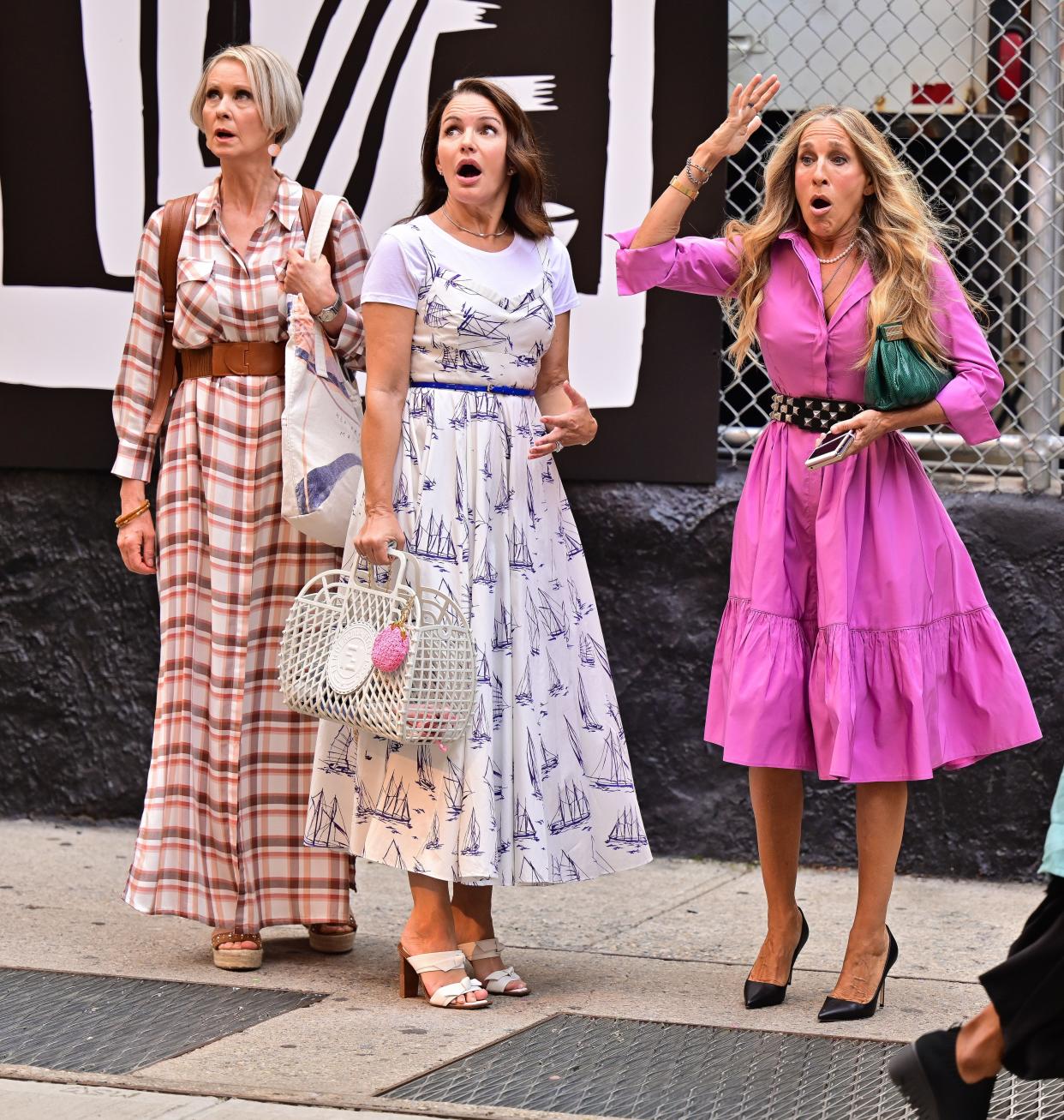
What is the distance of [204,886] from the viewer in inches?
171

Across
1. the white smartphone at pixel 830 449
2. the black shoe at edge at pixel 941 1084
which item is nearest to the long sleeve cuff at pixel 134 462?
the white smartphone at pixel 830 449

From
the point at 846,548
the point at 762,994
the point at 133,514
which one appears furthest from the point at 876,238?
the point at 133,514

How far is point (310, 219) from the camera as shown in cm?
436

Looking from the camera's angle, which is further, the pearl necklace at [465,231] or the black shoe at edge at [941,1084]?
the pearl necklace at [465,231]

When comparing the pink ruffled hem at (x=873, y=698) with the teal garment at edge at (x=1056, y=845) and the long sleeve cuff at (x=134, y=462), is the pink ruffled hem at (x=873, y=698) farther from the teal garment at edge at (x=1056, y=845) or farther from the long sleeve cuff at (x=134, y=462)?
the long sleeve cuff at (x=134, y=462)

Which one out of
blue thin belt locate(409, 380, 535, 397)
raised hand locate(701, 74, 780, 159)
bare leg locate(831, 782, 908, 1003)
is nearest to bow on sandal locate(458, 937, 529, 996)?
bare leg locate(831, 782, 908, 1003)

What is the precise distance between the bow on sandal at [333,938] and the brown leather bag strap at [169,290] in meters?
1.34

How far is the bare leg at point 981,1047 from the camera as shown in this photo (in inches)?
109

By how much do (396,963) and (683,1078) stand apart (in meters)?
1.15

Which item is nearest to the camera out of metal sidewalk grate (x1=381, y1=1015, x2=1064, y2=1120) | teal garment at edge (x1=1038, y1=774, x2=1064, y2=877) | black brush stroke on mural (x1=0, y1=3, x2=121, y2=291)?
teal garment at edge (x1=1038, y1=774, x2=1064, y2=877)

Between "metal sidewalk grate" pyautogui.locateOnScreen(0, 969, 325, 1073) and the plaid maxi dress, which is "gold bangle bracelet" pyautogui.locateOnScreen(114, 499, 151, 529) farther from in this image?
"metal sidewalk grate" pyautogui.locateOnScreen(0, 969, 325, 1073)

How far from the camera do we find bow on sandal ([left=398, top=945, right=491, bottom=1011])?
155 inches

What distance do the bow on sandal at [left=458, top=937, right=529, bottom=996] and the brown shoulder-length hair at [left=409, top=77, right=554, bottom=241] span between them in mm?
1686

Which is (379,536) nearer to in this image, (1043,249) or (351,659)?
(351,659)
